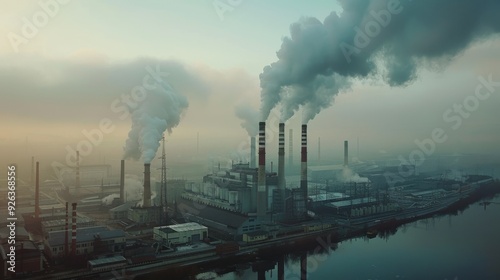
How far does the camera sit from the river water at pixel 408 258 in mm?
11273

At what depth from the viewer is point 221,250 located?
497 inches

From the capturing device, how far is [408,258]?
12891mm

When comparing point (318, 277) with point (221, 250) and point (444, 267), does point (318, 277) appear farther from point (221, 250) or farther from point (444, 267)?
point (444, 267)

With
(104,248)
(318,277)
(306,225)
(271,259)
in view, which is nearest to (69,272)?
(104,248)

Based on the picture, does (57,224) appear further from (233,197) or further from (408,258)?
(408,258)

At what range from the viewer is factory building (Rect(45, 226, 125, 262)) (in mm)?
11680

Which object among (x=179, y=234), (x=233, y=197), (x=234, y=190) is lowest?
(x=179, y=234)

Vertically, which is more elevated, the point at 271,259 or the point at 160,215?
the point at 160,215

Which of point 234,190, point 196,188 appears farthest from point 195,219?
point 196,188

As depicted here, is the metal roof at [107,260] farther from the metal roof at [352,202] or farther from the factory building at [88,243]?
the metal roof at [352,202]

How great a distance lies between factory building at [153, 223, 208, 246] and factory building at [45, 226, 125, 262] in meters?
1.32

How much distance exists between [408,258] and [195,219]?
8731 millimetres

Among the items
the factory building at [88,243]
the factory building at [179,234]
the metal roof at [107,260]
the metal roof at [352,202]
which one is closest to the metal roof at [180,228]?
the factory building at [179,234]

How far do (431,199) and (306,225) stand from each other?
1272 centimetres
